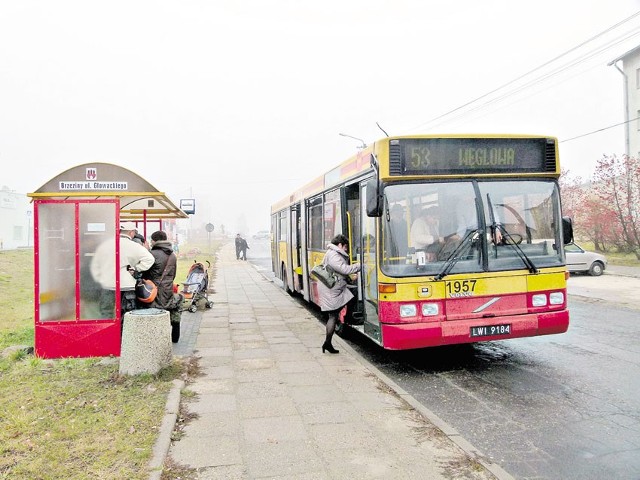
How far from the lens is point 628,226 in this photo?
27016mm

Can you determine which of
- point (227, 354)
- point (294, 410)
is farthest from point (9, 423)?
point (227, 354)

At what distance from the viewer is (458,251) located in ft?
21.8

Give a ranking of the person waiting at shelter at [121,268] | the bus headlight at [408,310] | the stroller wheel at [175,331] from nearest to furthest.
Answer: the bus headlight at [408,310]
the person waiting at shelter at [121,268]
the stroller wheel at [175,331]

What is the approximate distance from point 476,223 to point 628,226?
951 inches

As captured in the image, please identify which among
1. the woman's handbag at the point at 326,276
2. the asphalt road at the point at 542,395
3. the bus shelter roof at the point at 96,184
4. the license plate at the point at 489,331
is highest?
the bus shelter roof at the point at 96,184

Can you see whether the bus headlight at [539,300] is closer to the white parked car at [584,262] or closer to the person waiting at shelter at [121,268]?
the person waiting at shelter at [121,268]

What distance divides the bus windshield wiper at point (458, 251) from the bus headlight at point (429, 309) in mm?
327

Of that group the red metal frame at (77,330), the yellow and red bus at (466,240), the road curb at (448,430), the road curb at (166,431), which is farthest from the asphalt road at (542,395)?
the red metal frame at (77,330)

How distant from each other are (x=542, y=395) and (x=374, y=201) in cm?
285

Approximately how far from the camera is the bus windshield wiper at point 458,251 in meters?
6.55

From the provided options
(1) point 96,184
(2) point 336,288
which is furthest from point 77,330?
(2) point 336,288

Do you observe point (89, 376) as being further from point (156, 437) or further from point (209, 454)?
point (209, 454)

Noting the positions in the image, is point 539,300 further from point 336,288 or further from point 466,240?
point 336,288

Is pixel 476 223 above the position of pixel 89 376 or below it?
above
